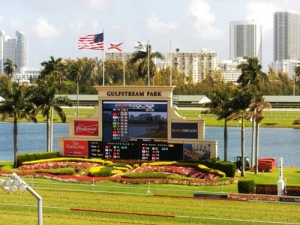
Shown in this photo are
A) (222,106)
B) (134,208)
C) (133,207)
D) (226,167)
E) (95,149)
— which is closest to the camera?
(134,208)

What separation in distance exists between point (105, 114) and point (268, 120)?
87.4 m

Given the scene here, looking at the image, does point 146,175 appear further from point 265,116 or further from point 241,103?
point 265,116

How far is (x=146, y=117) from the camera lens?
212 ft

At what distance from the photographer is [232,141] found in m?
113

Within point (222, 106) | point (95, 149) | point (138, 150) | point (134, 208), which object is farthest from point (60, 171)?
point (134, 208)

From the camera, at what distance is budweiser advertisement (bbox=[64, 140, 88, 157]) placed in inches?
2657

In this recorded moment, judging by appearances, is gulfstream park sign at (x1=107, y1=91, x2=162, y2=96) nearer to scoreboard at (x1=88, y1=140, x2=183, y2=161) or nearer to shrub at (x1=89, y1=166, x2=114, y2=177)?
scoreboard at (x1=88, y1=140, x2=183, y2=161)

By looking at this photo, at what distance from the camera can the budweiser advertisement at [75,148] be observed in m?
67.5

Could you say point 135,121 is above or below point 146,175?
above

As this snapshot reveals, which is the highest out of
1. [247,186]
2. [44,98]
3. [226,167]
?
[44,98]

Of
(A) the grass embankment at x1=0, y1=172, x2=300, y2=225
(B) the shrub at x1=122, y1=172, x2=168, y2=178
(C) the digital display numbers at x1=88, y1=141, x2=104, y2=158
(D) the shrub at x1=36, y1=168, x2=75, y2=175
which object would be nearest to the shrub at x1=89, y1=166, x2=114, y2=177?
(B) the shrub at x1=122, y1=172, x2=168, y2=178

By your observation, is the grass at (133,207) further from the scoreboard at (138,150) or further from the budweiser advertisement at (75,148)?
the budweiser advertisement at (75,148)

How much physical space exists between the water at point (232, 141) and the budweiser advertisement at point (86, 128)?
2516 cm

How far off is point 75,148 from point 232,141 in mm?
50014
